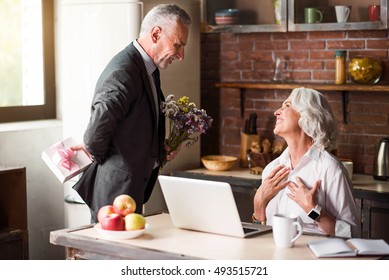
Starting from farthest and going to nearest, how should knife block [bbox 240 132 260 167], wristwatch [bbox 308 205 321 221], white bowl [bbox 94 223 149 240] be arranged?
knife block [bbox 240 132 260 167] < wristwatch [bbox 308 205 321 221] < white bowl [bbox 94 223 149 240]

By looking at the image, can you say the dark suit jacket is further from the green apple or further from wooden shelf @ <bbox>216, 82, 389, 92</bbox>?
wooden shelf @ <bbox>216, 82, 389, 92</bbox>

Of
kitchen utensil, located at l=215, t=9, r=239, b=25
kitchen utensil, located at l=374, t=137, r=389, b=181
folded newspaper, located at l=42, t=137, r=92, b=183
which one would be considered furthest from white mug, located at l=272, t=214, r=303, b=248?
kitchen utensil, located at l=215, t=9, r=239, b=25

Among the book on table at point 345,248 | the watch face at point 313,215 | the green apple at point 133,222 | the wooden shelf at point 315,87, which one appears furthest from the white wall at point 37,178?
the book on table at point 345,248

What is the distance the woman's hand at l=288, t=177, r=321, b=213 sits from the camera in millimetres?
3559

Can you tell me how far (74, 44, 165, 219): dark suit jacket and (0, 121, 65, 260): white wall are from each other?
1172mm

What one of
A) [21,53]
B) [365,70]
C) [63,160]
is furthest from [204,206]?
[21,53]

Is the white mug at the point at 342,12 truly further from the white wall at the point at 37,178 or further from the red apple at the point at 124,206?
the red apple at the point at 124,206

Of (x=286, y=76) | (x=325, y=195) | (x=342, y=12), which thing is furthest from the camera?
(x=286, y=76)

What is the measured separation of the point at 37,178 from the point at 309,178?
2166 mm

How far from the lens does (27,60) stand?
5.50m

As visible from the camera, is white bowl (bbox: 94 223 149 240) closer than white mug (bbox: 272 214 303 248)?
No

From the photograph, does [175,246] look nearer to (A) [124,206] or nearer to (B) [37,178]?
(A) [124,206]

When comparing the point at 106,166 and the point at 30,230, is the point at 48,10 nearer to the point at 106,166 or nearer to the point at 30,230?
the point at 30,230
